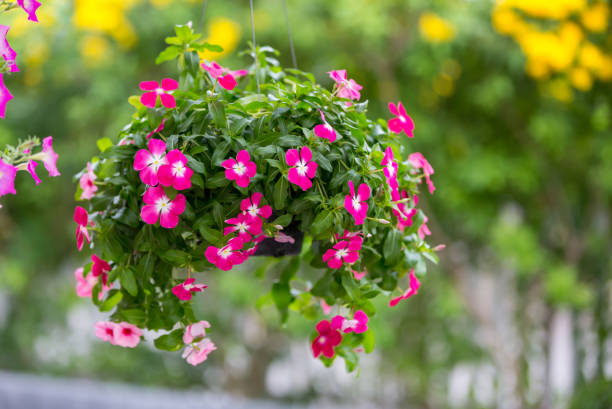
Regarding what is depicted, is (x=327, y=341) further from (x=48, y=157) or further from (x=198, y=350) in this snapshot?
(x=48, y=157)

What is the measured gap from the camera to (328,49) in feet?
8.43

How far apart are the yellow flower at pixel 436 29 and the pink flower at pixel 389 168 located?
66.8 inches

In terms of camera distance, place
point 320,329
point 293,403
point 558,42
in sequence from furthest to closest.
A: point 293,403 → point 558,42 → point 320,329

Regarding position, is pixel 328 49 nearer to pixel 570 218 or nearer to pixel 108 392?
pixel 570 218

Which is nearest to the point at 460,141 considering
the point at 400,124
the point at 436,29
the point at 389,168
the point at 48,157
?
the point at 436,29

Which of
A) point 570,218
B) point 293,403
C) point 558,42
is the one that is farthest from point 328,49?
point 293,403

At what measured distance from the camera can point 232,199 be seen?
75cm

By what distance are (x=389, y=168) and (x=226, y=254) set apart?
24 centimetres

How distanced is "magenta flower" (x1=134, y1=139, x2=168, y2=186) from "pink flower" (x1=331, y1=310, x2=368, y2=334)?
299 mm

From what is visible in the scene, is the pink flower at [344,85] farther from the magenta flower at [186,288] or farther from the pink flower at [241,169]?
the magenta flower at [186,288]

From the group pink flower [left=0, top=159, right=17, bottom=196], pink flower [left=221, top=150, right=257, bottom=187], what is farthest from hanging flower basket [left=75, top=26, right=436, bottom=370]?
pink flower [left=0, top=159, right=17, bottom=196]

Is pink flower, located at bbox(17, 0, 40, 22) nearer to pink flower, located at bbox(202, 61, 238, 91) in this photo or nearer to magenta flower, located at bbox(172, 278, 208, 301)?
pink flower, located at bbox(202, 61, 238, 91)

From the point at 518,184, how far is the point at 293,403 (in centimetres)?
198

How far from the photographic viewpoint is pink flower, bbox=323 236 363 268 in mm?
749
